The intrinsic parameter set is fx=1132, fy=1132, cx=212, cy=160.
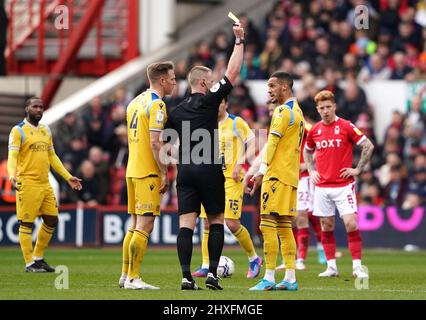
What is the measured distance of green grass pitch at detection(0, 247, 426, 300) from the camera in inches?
471

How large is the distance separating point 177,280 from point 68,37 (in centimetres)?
1755

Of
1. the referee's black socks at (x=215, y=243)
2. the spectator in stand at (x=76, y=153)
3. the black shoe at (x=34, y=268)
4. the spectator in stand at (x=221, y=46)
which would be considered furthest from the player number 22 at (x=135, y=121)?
the spectator in stand at (x=221, y=46)

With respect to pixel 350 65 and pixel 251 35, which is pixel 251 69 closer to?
pixel 251 35

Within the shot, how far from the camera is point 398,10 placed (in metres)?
27.5

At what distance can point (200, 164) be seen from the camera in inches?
493

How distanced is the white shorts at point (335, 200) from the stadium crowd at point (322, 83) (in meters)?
8.05

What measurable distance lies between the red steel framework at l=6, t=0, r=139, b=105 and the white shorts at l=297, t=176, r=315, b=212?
12956 mm

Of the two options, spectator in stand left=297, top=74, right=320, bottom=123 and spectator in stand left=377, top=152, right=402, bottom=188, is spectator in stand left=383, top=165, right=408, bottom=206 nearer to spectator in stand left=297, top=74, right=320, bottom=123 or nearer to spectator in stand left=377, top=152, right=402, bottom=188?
spectator in stand left=377, top=152, right=402, bottom=188

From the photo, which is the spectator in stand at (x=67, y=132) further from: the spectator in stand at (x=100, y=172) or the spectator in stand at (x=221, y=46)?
the spectator in stand at (x=221, y=46)

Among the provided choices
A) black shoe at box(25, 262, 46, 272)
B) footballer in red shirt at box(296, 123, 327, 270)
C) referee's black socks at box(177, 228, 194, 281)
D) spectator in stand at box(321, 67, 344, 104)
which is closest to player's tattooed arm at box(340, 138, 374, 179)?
footballer in red shirt at box(296, 123, 327, 270)

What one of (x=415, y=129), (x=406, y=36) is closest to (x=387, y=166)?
(x=415, y=129)

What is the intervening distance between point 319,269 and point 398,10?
11.8 metres

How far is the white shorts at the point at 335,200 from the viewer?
1541 cm
